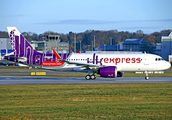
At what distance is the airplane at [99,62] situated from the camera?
37688mm

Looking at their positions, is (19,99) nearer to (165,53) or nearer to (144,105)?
(144,105)

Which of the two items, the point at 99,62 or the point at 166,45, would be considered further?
the point at 166,45

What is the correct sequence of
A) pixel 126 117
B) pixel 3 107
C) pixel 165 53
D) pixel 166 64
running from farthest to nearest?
pixel 165 53, pixel 166 64, pixel 3 107, pixel 126 117

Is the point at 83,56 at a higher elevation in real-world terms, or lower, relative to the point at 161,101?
higher

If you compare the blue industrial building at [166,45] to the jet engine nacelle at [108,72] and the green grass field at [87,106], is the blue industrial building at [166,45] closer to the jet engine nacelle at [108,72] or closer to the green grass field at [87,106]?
the jet engine nacelle at [108,72]

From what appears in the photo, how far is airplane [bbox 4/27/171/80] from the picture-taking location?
124 ft

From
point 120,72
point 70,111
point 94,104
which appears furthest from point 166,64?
point 70,111

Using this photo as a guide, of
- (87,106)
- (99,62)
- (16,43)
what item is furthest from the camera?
(16,43)

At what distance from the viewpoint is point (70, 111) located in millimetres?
16062

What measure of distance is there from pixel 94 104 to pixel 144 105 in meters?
3.30

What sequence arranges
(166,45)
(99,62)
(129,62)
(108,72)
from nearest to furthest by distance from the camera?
(108,72) → (129,62) → (99,62) → (166,45)

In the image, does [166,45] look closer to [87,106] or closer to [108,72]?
[108,72]

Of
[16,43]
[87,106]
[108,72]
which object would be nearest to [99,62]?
[108,72]

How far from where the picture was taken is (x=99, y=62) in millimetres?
38406
